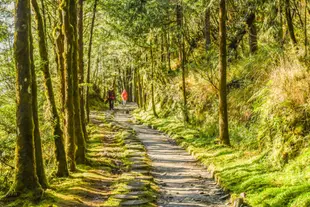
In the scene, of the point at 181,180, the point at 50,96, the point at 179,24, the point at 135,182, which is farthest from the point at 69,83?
the point at 179,24

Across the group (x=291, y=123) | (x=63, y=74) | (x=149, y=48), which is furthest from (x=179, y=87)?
(x=291, y=123)

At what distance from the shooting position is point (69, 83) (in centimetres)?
1102

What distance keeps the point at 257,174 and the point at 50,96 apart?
5334mm

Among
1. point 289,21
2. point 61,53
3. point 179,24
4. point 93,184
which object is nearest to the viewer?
point 93,184

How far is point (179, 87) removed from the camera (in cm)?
2427

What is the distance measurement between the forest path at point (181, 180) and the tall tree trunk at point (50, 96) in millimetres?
2521

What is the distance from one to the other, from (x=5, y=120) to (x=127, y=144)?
6.81 m

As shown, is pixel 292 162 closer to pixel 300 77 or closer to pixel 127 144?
pixel 300 77

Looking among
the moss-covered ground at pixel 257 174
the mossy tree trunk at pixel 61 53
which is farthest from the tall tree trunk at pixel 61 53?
the moss-covered ground at pixel 257 174

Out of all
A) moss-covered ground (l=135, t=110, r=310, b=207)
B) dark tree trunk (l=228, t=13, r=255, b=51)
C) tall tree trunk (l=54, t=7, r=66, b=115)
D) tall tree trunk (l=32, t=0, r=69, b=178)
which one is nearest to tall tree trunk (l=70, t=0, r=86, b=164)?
tall tree trunk (l=54, t=7, r=66, b=115)

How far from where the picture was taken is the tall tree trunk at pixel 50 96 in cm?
934

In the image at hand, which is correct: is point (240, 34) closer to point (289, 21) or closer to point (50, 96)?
point (289, 21)

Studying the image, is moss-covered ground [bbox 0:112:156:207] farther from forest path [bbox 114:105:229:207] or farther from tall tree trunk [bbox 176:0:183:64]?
tall tree trunk [bbox 176:0:183:64]

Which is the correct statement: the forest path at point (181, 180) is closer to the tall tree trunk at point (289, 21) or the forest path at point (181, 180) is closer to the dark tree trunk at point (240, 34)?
the tall tree trunk at point (289, 21)
